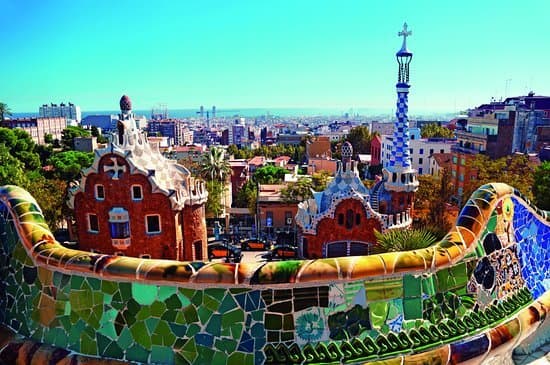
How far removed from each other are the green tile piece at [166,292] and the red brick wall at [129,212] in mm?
14672

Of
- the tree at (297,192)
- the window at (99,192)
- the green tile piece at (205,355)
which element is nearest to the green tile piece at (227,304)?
the green tile piece at (205,355)

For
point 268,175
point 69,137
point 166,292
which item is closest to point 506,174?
point 268,175

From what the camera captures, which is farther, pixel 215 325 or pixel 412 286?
pixel 412 286

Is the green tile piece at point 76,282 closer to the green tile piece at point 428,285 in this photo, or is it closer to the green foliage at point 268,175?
the green tile piece at point 428,285

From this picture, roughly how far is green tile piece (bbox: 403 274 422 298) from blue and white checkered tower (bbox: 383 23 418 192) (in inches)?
712

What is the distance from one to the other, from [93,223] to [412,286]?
1741 cm

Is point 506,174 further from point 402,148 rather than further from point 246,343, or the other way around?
point 246,343

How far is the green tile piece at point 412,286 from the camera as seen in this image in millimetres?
6391

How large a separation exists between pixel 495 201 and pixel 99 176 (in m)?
16.9

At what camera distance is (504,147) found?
49.8 meters

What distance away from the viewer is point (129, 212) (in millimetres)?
20078

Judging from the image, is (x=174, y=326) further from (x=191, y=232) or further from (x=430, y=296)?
(x=191, y=232)

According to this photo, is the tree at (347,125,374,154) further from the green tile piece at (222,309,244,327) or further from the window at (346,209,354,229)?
the green tile piece at (222,309,244,327)

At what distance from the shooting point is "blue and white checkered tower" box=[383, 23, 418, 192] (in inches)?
931
